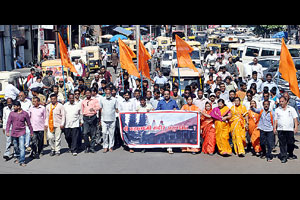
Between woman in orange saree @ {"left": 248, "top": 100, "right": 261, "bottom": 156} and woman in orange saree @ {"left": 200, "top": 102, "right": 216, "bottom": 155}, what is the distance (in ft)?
2.98

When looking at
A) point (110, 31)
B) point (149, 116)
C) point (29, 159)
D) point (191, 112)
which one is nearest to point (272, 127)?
point (191, 112)

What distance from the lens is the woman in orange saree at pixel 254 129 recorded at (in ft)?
37.4

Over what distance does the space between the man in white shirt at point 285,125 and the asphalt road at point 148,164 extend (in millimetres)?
345

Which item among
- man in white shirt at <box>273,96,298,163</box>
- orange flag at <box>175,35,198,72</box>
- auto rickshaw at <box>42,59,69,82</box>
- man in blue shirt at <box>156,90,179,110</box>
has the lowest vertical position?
man in white shirt at <box>273,96,298,163</box>

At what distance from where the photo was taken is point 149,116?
38.9ft

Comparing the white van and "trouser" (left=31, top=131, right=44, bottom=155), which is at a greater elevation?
the white van

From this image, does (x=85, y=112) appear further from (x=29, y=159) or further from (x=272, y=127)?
(x=272, y=127)

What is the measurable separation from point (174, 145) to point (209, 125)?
100 centimetres

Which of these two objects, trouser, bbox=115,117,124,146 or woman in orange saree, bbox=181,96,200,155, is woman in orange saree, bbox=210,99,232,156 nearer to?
woman in orange saree, bbox=181,96,200,155

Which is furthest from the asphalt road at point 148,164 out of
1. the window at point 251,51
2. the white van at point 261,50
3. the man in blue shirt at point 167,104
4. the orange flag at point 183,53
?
the window at point 251,51

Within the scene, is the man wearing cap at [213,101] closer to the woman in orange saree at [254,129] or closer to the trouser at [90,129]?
the woman in orange saree at [254,129]

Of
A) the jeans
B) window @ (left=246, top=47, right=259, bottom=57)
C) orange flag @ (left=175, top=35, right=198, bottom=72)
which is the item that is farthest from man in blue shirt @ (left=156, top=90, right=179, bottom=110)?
window @ (left=246, top=47, right=259, bottom=57)

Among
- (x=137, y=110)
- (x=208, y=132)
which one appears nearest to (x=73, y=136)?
(x=137, y=110)

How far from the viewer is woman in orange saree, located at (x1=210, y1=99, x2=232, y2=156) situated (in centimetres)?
1141
